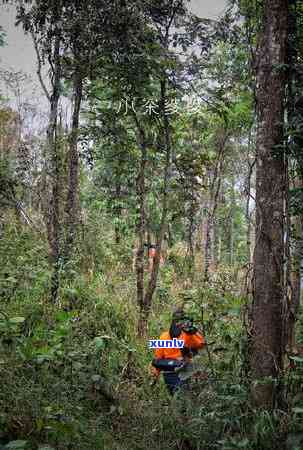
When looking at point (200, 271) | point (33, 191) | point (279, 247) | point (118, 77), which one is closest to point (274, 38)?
point (279, 247)

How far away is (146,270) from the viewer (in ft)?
35.1

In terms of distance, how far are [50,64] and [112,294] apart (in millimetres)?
4153

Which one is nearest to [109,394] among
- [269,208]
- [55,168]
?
[269,208]

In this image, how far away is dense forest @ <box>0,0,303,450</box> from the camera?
4.09 meters

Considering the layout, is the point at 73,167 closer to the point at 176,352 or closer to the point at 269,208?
the point at 176,352

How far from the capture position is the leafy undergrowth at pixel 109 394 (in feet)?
11.9

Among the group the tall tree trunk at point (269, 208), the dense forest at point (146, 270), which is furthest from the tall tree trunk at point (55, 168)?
the tall tree trunk at point (269, 208)

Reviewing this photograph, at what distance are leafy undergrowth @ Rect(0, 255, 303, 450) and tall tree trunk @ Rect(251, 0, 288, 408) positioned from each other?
190 mm

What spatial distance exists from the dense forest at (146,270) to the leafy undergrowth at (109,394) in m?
0.02

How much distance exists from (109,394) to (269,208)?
275 centimetres

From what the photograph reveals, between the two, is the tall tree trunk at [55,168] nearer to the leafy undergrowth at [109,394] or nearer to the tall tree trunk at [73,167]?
the tall tree trunk at [73,167]

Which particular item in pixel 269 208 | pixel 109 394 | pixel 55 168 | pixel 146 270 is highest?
pixel 55 168

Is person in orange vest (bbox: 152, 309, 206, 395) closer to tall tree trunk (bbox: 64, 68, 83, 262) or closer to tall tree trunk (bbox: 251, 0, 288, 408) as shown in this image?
tall tree trunk (bbox: 251, 0, 288, 408)

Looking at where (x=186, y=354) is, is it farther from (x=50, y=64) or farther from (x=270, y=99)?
(x=50, y=64)
